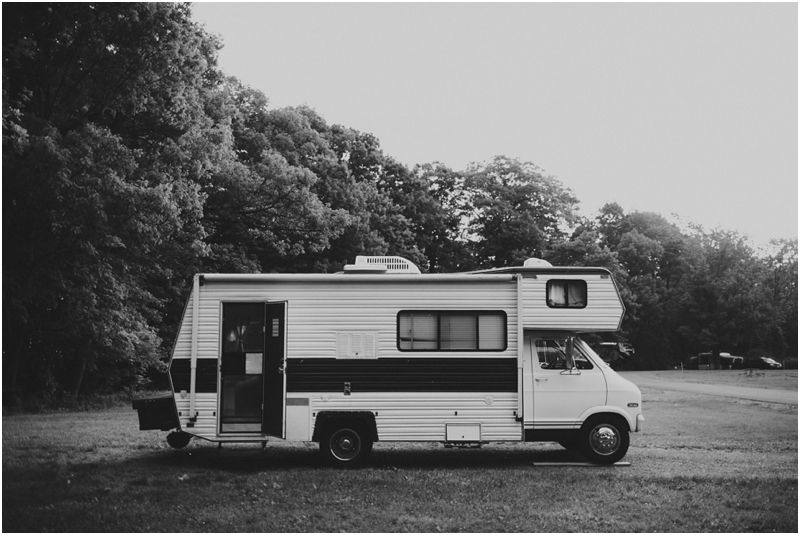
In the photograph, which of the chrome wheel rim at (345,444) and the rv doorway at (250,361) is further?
the rv doorway at (250,361)

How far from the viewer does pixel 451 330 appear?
37.8 feet

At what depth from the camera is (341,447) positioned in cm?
1134

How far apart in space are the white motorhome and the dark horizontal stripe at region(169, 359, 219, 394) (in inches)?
0.6

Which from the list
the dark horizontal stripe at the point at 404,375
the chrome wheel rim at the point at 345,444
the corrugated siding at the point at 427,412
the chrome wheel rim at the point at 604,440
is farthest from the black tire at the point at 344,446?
the chrome wheel rim at the point at 604,440

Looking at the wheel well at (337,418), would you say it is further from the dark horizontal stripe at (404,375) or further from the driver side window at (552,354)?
the driver side window at (552,354)

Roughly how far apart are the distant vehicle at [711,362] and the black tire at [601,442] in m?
51.2

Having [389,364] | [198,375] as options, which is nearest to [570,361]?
[389,364]

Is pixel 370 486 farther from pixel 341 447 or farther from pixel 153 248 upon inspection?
pixel 153 248

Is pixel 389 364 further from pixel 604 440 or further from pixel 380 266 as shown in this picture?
pixel 604 440

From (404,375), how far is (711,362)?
180ft

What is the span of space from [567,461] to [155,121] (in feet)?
47.1

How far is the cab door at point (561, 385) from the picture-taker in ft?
38.0

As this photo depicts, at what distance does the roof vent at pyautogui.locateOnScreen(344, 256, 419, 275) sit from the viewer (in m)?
11.8

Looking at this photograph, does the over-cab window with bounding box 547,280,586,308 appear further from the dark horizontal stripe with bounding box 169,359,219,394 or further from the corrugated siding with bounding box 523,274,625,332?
the dark horizontal stripe with bounding box 169,359,219,394
